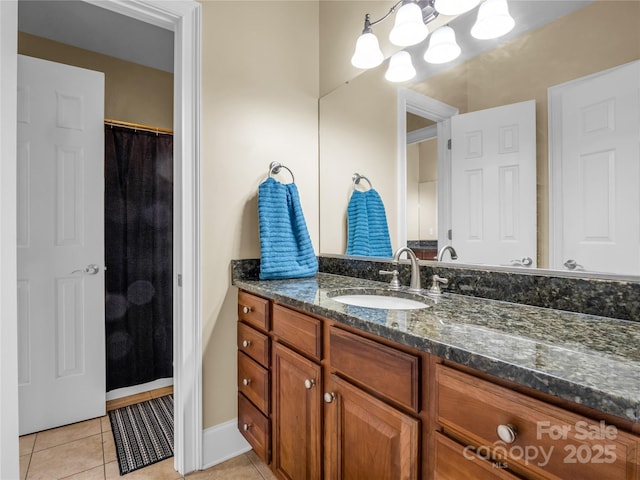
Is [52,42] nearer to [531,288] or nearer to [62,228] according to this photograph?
[62,228]

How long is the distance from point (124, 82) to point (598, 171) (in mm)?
3021

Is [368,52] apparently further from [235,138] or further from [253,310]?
[253,310]

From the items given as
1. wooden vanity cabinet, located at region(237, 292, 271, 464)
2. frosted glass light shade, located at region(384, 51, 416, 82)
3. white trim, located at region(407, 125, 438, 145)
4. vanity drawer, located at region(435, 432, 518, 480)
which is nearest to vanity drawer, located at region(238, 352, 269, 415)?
wooden vanity cabinet, located at region(237, 292, 271, 464)

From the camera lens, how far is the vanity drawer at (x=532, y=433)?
0.49m

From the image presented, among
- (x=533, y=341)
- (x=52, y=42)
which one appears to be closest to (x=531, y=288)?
(x=533, y=341)

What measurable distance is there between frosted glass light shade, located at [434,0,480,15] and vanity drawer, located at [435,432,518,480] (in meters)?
1.40

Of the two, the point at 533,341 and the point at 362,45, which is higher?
the point at 362,45

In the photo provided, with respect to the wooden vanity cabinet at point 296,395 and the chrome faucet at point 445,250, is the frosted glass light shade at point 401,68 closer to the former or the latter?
the chrome faucet at point 445,250

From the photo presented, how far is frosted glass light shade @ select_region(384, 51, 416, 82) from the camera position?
1.54 m

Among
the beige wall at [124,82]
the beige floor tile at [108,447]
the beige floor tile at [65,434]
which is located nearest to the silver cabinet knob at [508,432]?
the beige floor tile at [108,447]

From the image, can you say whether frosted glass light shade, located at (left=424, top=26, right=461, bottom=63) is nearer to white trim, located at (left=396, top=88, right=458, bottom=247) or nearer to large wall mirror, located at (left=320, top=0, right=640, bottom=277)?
large wall mirror, located at (left=320, top=0, right=640, bottom=277)

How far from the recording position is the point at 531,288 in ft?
3.60

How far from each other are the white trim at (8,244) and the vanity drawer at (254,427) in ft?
2.79

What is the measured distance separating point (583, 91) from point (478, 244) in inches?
22.0
